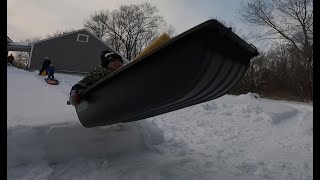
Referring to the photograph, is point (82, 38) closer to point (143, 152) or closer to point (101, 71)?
point (101, 71)

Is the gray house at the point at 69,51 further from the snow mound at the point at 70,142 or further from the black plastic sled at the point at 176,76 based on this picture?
the black plastic sled at the point at 176,76

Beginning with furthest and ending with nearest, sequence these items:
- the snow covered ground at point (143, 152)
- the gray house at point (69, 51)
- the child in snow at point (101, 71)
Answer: the gray house at point (69, 51) → the child in snow at point (101, 71) → the snow covered ground at point (143, 152)

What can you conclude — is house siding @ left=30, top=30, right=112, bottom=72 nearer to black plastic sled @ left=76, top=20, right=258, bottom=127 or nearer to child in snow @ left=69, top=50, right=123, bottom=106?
child in snow @ left=69, top=50, right=123, bottom=106

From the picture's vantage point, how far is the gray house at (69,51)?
30188 millimetres

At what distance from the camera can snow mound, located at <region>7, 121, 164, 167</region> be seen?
369 centimetres

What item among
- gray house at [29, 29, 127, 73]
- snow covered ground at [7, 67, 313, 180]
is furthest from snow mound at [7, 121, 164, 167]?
gray house at [29, 29, 127, 73]

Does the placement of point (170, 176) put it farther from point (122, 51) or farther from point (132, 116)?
point (122, 51)

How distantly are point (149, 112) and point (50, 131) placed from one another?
1181 mm

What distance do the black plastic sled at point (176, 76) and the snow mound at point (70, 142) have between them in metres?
0.41

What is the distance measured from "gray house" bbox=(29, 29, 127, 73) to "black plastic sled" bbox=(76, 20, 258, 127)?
27.6 metres

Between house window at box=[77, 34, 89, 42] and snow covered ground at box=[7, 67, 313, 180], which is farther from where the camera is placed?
house window at box=[77, 34, 89, 42]

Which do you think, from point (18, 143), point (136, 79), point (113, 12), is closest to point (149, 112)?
point (136, 79)

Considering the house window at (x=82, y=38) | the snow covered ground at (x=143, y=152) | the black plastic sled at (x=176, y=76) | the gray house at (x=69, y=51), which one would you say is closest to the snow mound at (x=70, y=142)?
the snow covered ground at (x=143, y=152)

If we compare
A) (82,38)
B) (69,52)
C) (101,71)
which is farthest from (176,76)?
(82,38)
